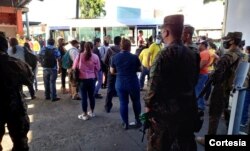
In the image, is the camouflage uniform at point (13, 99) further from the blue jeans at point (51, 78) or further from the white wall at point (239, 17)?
the white wall at point (239, 17)

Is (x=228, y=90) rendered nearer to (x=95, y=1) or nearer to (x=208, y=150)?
(x=208, y=150)

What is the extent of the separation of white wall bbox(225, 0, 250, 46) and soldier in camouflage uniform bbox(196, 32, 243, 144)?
251 centimetres

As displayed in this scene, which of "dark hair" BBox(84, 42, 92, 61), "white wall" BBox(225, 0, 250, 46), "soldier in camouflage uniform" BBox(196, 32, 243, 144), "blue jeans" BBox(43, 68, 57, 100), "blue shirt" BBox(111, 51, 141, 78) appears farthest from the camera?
"blue jeans" BBox(43, 68, 57, 100)

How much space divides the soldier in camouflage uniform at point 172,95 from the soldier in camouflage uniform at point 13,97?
5.91 ft

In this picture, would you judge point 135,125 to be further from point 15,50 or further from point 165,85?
point 15,50

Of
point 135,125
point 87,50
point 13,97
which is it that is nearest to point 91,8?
point 87,50

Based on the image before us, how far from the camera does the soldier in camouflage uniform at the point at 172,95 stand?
2816mm

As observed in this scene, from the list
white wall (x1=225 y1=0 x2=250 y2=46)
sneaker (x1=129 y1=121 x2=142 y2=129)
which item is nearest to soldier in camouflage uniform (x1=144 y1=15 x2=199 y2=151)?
sneaker (x1=129 y1=121 x2=142 y2=129)

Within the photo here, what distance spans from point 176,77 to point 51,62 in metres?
5.91

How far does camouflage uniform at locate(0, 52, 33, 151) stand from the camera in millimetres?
3678

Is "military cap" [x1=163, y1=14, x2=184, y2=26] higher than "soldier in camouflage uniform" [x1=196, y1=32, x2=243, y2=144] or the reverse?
higher

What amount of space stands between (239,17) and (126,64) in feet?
10.7

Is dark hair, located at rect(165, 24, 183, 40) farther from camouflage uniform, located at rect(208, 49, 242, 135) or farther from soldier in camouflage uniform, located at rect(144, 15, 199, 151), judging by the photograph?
camouflage uniform, located at rect(208, 49, 242, 135)

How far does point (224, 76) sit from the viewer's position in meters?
4.36
